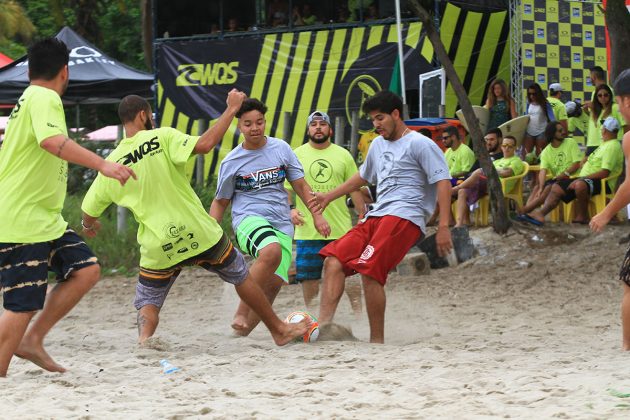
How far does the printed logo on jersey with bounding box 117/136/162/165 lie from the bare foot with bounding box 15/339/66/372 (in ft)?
4.34

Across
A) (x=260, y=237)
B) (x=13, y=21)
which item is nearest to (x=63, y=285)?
(x=260, y=237)

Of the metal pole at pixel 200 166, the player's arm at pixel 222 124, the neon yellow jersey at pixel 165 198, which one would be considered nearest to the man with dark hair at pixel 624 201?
the player's arm at pixel 222 124

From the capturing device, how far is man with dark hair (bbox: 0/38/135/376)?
5586mm

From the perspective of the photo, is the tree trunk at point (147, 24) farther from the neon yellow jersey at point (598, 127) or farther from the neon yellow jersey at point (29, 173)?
the neon yellow jersey at point (29, 173)

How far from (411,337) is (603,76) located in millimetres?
7183

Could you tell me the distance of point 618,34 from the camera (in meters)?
12.0

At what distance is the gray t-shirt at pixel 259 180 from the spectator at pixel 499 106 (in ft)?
23.9

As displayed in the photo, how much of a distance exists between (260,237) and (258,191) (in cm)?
43

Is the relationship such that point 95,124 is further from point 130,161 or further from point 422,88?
point 130,161

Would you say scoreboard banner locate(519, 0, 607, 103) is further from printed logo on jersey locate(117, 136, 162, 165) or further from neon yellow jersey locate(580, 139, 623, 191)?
printed logo on jersey locate(117, 136, 162, 165)

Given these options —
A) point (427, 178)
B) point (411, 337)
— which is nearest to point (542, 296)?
point (411, 337)

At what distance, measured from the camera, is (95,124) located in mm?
30625

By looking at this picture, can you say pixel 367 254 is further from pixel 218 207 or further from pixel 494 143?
pixel 494 143

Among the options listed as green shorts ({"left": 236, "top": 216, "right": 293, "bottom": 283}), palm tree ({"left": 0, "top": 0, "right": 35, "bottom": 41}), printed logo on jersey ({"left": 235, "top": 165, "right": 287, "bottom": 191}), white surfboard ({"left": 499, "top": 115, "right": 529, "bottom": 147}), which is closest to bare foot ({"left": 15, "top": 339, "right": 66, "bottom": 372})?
green shorts ({"left": 236, "top": 216, "right": 293, "bottom": 283})
